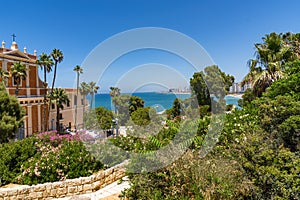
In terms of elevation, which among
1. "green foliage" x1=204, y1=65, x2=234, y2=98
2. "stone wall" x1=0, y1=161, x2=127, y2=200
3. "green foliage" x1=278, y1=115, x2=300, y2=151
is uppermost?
"green foliage" x1=204, y1=65, x2=234, y2=98

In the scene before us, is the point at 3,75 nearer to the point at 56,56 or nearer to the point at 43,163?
the point at 56,56

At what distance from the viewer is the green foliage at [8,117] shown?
12.6m

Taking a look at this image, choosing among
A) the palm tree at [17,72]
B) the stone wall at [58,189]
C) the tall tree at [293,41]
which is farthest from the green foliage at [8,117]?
the tall tree at [293,41]

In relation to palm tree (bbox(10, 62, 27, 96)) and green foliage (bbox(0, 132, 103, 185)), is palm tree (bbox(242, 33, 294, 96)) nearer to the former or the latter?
green foliage (bbox(0, 132, 103, 185))

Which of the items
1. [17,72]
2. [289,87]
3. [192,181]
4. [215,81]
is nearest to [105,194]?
[192,181]

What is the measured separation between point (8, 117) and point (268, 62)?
15788 millimetres

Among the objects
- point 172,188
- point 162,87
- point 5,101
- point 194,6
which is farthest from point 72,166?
point 5,101

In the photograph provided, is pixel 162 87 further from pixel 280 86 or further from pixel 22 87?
pixel 22 87

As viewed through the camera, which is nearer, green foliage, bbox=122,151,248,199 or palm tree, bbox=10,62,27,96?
green foliage, bbox=122,151,248,199

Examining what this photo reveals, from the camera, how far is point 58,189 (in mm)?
5805

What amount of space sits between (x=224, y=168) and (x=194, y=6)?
8064 millimetres

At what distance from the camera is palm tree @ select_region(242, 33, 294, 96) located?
1119 cm

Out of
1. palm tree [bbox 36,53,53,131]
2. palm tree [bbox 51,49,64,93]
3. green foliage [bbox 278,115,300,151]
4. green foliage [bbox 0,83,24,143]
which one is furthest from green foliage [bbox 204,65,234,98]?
palm tree [bbox 36,53,53,131]

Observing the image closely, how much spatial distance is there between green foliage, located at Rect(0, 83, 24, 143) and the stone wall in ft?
28.1
